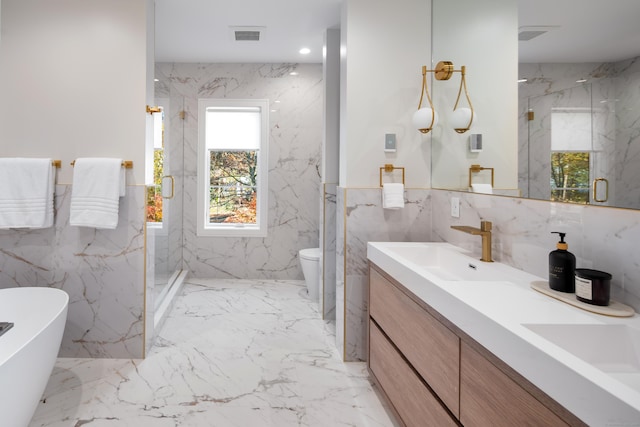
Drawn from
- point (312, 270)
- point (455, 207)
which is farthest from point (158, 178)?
point (455, 207)

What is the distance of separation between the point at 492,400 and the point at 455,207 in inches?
51.9

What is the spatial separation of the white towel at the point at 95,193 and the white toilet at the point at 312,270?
1.71 m

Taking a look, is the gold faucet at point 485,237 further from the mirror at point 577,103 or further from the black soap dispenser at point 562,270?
the black soap dispenser at point 562,270

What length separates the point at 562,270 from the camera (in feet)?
4.08

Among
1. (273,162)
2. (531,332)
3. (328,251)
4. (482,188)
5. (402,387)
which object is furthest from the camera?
(273,162)

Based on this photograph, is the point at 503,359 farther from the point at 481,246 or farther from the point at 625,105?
the point at 481,246

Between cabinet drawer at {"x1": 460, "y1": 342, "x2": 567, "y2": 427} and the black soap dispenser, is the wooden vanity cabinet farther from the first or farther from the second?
the black soap dispenser

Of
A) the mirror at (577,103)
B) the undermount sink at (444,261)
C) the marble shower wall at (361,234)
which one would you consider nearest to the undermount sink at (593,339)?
the mirror at (577,103)

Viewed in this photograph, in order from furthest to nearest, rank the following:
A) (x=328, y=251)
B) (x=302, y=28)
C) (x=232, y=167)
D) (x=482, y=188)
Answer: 1. (x=232, y=167)
2. (x=302, y=28)
3. (x=328, y=251)
4. (x=482, y=188)

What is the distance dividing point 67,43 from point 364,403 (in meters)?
2.82

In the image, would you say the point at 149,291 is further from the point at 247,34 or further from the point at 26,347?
the point at 247,34

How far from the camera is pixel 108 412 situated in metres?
1.93

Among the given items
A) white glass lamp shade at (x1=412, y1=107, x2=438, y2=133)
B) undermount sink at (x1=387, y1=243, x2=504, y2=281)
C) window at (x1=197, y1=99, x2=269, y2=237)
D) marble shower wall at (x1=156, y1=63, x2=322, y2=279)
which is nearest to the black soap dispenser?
undermount sink at (x1=387, y1=243, x2=504, y2=281)

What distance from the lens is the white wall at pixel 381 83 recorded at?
7.88 feet
